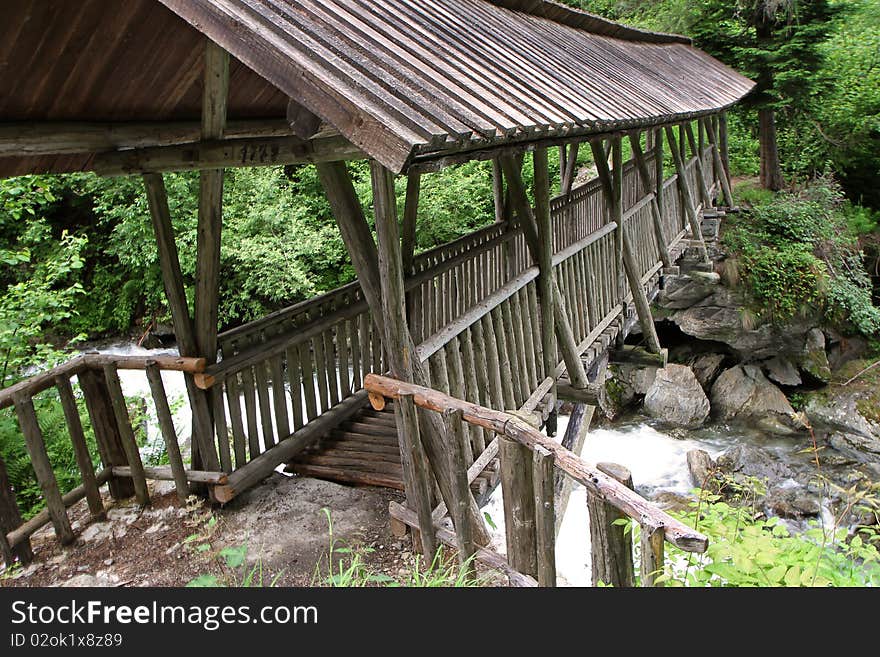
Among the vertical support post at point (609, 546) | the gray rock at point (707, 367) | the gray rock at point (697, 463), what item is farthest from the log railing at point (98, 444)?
the gray rock at point (707, 367)

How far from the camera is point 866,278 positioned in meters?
14.3

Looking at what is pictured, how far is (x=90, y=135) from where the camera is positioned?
3.98 m

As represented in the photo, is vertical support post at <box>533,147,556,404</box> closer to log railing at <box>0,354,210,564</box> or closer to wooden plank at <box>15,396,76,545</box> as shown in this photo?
log railing at <box>0,354,210,564</box>

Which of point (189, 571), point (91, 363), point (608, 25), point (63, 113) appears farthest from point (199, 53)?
point (608, 25)

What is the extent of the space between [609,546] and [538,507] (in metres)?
0.49

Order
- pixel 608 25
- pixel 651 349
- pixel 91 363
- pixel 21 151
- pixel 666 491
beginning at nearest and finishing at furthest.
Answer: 1. pixel 21 151
2. pixel 91 363
3. pixel 651 349
4. pixel 608 25
5. pixel 666 491

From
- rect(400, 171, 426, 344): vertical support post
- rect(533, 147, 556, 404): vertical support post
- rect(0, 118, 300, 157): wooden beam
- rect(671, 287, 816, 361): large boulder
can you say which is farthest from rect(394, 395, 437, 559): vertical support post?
rect(671, 287, 816, 361): large boulder

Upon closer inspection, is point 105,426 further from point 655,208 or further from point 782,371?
point 782,371

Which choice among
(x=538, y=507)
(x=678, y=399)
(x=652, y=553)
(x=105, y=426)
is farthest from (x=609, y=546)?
(x=678, y=399)

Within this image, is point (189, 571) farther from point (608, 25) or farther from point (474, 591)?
point (608, 25)

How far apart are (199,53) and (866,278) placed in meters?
14.8

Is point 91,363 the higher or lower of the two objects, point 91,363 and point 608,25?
the lower

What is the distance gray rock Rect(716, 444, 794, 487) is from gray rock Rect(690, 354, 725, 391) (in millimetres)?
2183

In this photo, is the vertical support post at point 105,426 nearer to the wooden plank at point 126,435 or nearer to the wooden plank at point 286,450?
the wooden plank at point 126,435
